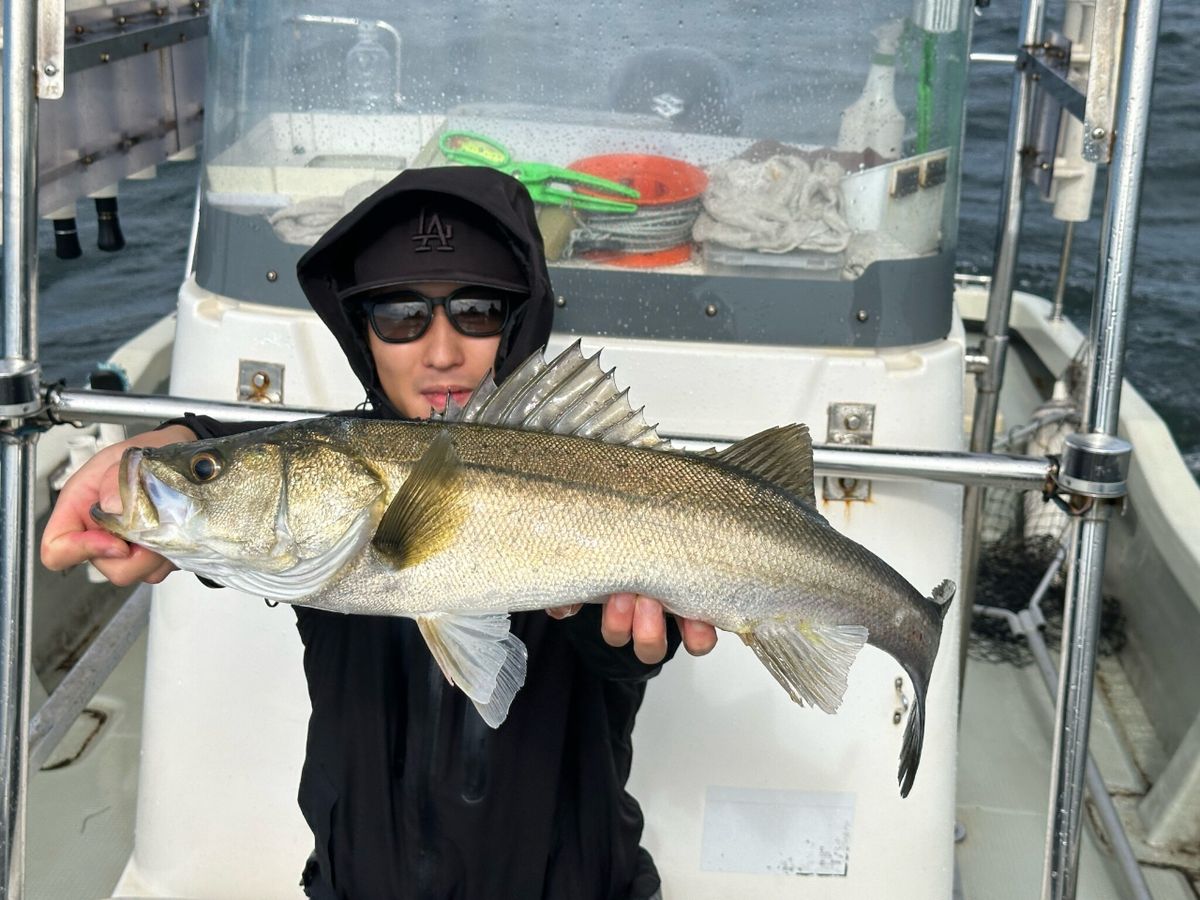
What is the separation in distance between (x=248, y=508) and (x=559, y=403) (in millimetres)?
490

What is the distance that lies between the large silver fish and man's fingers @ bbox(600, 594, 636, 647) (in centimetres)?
3

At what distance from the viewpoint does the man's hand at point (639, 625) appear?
1.85m


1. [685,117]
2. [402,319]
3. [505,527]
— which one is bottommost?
[505,527]

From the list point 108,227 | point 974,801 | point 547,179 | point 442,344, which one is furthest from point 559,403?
point 108,227

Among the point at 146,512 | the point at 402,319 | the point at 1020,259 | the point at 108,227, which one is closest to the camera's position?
the point at 146,512

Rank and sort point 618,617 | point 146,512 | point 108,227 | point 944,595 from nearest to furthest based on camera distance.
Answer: point 146,512 < point 618,617 < point 944,595 < point 108,227

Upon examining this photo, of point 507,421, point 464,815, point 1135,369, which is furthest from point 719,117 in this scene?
point 1135,369

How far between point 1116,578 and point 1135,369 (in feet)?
16.7

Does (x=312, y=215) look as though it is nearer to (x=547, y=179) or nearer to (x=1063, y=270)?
(x=547, y=179)

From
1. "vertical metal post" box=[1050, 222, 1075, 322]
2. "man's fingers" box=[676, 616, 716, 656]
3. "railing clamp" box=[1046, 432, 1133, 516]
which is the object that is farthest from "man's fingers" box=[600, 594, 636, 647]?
"vertical metal post" box=[1050, 222, 1075, 322]

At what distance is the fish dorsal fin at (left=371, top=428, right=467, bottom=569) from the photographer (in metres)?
1.74

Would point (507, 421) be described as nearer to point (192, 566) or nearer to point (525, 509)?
point (525, 509)

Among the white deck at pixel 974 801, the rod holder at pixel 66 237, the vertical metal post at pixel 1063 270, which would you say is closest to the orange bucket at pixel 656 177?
the white deck at pixel 974 801

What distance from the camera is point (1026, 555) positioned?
589 cm
